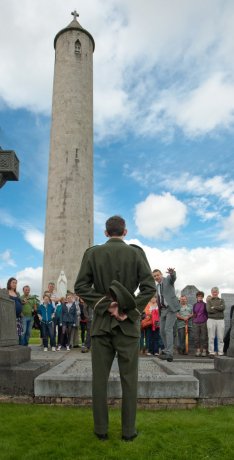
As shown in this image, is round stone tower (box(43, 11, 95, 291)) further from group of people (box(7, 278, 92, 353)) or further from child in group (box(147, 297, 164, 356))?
child in group (box(147, 297, 164, 356))

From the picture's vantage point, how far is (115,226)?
4160mm

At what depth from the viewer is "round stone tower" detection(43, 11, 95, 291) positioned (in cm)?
3130

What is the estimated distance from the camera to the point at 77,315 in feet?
44.0

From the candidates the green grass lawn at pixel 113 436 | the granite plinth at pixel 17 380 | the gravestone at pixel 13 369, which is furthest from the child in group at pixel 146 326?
the green grass lawn at pixel 113 436

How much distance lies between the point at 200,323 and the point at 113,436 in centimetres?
787

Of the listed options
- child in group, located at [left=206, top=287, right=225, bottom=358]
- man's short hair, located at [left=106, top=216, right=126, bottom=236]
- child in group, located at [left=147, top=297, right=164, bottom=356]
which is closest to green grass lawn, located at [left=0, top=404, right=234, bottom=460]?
man's short hair, located at [left=106, top=216, right=126, bottom=236]

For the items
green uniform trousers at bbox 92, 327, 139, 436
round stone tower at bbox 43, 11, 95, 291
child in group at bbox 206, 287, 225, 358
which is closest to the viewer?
green uniform trousers at bbox 92, 327, 139, 436

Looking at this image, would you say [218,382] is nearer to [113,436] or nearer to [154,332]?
[113,436]

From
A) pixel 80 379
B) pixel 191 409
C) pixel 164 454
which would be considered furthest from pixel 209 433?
pixel 80 379

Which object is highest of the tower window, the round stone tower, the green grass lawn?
the tower window

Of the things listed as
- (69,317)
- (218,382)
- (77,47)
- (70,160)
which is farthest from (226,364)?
(77,47)

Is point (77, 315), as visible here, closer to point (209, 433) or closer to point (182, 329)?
point (182, 329)

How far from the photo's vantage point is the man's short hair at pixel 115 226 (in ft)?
13.6

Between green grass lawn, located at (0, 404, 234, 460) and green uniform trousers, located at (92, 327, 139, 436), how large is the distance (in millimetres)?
175
